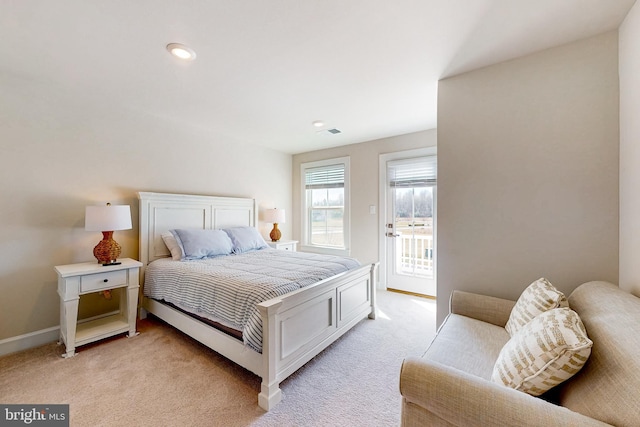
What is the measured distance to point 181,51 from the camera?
184cm

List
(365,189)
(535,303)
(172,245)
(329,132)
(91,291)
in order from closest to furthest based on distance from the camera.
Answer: (535,303), (91,291), (172,245), (329,132), (365,189)

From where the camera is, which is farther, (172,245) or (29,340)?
(172,245)

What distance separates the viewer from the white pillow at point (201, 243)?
2893mm

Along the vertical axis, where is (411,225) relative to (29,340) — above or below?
above

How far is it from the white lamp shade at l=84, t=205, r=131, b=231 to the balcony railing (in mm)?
3457

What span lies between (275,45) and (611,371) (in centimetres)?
231

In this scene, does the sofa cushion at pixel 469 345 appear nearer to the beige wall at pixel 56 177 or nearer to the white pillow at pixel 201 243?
the white pillow at pixel 201 243

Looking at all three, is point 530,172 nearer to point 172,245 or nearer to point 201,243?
point 201,243

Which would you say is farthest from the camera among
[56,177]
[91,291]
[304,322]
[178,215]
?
[178,215]

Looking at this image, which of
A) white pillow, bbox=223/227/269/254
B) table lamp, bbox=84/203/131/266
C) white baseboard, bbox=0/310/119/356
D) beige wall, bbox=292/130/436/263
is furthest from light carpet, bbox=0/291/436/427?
beige wall, bbox=292/130/436/263

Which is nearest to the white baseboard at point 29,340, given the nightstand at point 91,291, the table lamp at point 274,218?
the nightstand at point 91,291

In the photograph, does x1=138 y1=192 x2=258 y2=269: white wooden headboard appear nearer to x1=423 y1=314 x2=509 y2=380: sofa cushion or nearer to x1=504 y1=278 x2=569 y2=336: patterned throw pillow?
x1=423 y1=314 x2=509 y2=380: sofa cushion

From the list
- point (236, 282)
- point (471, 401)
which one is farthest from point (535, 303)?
point (236, 282)

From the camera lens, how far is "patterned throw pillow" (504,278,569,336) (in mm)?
A: 1340
